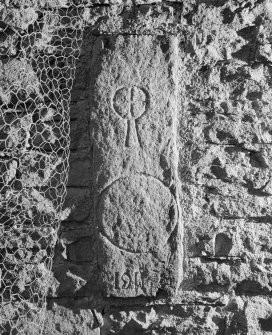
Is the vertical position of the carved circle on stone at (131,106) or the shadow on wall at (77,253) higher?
the carved circle on stone at (131,106)

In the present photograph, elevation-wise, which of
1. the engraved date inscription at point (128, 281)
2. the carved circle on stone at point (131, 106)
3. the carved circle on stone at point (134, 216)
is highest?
the carved circle on stone at point (131, 106)

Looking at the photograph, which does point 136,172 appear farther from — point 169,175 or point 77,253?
point 77,253

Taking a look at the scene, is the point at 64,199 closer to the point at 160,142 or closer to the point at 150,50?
the point at 160,142

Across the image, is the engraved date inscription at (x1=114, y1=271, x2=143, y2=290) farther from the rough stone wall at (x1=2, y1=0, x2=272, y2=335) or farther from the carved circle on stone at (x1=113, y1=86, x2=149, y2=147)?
the carved circle on stone at (x1=113, y1=86, x2=149, y2=147)

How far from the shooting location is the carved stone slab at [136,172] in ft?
7.39

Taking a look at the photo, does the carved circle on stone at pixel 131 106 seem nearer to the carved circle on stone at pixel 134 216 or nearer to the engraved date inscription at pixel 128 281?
the carved circle on stone at pixel 134 216

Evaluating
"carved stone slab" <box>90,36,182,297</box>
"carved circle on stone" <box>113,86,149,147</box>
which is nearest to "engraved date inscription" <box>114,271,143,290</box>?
"carved stone slab" <box>90,36,182,297</box>

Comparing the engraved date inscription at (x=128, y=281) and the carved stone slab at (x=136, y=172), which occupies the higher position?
the carved stone slab at (x=136, y=172)

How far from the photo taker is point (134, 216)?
7.40 ft

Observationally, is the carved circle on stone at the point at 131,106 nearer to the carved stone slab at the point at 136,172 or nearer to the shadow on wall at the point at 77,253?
the carved stone slab at the point at 136,172

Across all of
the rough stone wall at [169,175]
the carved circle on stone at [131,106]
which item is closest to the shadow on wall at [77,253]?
the rough stone wall at [169,175]

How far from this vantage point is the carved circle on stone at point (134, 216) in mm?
2254

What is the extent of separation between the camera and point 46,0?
2359mm

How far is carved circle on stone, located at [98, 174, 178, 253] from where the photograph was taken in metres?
2.25
